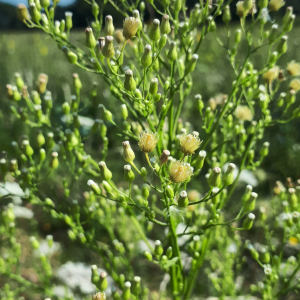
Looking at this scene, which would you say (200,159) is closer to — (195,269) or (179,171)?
(179,171)

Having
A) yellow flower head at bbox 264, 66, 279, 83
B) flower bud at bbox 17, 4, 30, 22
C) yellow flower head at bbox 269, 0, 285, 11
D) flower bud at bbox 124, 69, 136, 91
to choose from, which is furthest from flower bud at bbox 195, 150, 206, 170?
flower bud at bbox 17, 4, 30, 22

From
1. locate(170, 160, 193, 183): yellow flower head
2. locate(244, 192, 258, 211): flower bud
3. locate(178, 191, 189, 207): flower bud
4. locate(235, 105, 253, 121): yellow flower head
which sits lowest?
locate(178, 191, 189, 207): flower bud

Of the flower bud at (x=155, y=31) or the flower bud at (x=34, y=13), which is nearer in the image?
the flower bud at (x=155, y=31)

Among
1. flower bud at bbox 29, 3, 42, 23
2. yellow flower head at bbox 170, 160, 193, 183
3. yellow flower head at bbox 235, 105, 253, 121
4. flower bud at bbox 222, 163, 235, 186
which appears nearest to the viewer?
yellow flower head at bbox 170, 160, 193, 183

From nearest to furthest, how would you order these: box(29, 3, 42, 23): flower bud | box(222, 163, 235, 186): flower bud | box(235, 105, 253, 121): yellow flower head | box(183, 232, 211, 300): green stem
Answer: box(222, 163, 235, 186): flower bud → box(29, 3, 42, 23): flower bud → box(183, 232, 211, 300): green stem → box(235, 105, 253, 121): yellow flower head

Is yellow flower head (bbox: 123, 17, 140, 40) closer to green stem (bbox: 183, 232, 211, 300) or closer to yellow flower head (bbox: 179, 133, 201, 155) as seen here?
yellow flower head (bbox: 179, 133, 201, 155)

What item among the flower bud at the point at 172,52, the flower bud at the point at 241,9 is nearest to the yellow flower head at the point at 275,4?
the flower bud at the point at 241,9

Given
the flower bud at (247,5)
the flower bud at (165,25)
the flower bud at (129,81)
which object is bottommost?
the flower bud at (129,81)

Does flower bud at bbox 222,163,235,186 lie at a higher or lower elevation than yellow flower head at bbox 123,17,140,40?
lower

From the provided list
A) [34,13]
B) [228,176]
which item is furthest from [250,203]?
[34,13]

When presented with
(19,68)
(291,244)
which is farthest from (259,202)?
(19,68)

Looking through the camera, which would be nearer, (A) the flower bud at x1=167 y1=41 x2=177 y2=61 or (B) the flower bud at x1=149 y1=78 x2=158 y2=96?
(B) the flower bud at x1=149 y1=78 x2=158 y2=96

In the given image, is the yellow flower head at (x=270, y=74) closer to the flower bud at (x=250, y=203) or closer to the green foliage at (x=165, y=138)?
the green foliage at (x=165, y=138)

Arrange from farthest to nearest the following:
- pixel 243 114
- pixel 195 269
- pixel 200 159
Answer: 1. pixel 243 114
2. pixel 195 269
3. pixel 200 159
